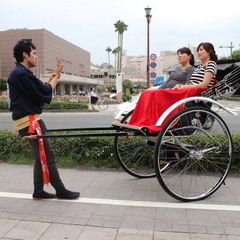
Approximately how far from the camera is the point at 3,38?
69062 mm

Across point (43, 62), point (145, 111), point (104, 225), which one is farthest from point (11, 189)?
point (43, 62)

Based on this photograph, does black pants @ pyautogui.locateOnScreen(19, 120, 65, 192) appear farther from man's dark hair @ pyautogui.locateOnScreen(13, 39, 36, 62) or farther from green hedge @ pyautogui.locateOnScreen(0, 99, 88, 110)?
green hedge @ pyautogui.locateOnScreen(0, 99, 88, 110)

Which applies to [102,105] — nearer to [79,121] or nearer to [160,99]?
[79,121]

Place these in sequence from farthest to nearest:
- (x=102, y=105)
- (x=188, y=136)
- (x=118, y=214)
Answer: (x=102, y=105)
(x=188, y=136)
(x=118, y=214)

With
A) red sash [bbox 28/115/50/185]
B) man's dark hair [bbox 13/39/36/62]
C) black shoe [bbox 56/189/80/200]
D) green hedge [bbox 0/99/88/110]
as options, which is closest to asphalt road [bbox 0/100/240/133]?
green hedge [bbox 0/99/88/110]

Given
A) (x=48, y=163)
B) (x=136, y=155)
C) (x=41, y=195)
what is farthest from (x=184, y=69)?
(x=41, y=195)

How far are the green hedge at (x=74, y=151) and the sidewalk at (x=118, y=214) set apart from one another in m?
0.85

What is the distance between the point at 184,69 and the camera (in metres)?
4.07

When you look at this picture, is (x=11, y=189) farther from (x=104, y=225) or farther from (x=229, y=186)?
(x=229, y=186)

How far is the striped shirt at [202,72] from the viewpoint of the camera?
3.57 meters

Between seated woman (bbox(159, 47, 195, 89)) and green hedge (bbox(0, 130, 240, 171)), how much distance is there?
1424 millimetres

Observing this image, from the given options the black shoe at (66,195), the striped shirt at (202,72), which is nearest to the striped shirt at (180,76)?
the striped shirt at (202,72)

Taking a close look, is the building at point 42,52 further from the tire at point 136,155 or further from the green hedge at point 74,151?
the tire at point 136,155

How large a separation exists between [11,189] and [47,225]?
1304 millimetres
